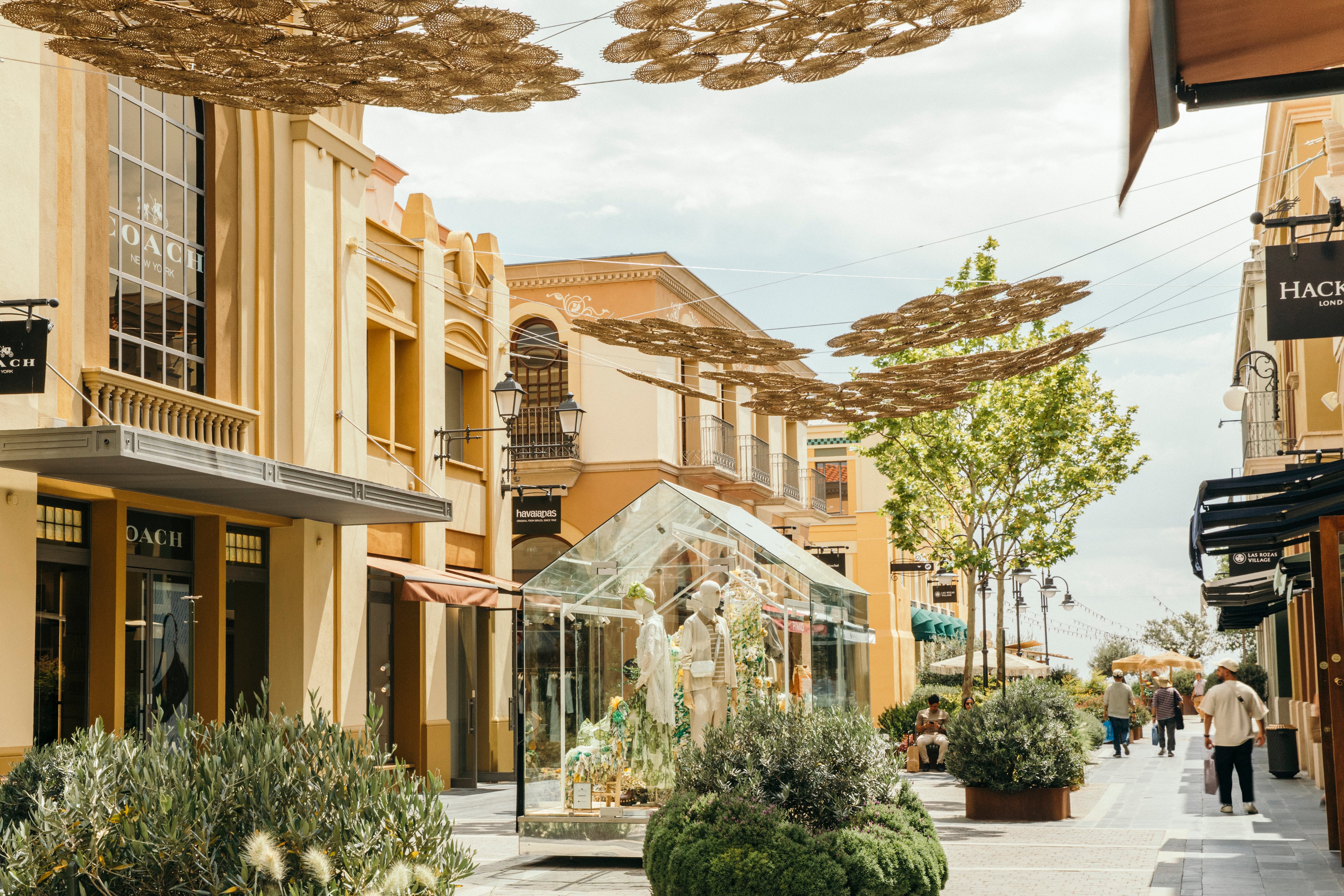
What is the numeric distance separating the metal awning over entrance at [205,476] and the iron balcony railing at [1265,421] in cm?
1618

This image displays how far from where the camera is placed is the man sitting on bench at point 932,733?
2431 cm

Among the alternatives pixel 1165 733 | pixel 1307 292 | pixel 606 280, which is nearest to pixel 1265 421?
pixel 1165 733

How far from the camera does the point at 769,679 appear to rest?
13.8 meters

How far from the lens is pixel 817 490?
4016cm

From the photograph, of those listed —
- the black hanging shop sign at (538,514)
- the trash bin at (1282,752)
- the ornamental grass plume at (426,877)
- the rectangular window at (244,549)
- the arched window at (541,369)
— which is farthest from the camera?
the arched window at (541,369)

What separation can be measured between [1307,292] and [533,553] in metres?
19.8

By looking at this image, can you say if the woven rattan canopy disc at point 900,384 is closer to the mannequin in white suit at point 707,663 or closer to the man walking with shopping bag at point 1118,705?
the mannequin in white suit at point 707,663

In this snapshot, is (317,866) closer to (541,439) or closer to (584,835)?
(584,835)

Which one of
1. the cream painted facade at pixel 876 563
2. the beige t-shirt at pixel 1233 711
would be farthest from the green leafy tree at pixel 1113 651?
the beige t-shirt at pixel 1233 711

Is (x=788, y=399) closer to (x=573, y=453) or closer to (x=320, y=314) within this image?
(x=320, y=314)

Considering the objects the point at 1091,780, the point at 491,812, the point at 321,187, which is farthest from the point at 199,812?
the point at 1091,780

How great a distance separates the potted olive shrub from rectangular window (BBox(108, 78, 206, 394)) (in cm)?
1008

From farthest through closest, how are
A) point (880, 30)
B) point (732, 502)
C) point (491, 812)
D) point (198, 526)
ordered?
1. point (732, 502)
2. point (491, 812)
3. point (198, 526)
4. point (880, 30)

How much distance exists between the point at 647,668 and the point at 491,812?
5177 millimetres
